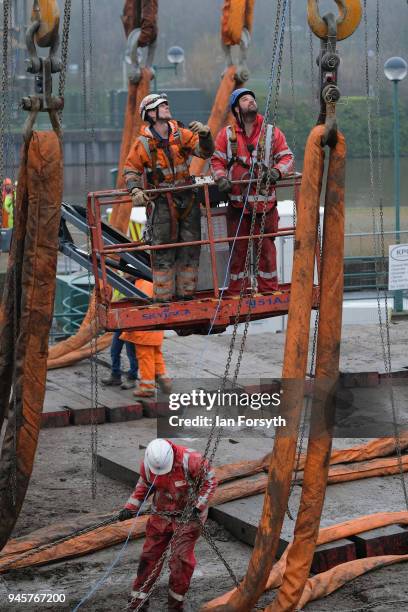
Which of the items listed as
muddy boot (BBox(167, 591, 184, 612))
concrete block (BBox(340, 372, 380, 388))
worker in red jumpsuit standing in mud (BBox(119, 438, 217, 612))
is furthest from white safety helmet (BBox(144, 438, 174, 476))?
concrete block (BBox(340, 372, 380, 388))

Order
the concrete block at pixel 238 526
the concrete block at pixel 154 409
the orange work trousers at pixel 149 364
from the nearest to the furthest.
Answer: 1. the concrete block at pixel 238 526
2. the orange work trousers at pixel 149 364
3. the concrete block at pixel 154 409

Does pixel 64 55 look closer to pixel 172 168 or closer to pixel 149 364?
pixel 172 168

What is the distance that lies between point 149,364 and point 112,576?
4.76 m

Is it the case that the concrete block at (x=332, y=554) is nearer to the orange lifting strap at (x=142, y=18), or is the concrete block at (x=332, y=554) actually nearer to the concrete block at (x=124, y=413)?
the concrete block at (x=124, y=413)

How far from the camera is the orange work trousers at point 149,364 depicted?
48.3ft

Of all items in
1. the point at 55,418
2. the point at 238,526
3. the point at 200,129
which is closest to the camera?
the point at 238,526

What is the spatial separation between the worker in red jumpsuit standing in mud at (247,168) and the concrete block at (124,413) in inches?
128

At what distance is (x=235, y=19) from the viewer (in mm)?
14203

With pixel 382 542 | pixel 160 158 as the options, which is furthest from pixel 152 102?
pixel 382 542

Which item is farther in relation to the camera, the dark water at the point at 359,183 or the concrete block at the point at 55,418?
the dark water at the point at 359,183

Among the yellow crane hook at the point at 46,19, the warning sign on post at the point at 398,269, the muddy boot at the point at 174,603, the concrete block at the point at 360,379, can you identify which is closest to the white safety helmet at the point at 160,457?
the muddy boot at the point at 174,603

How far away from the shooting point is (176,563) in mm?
9531

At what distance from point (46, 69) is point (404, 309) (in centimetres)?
1429

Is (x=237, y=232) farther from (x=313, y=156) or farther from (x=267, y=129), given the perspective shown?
(x=313, y=156)
